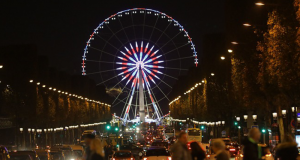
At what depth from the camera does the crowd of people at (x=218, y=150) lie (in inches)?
616

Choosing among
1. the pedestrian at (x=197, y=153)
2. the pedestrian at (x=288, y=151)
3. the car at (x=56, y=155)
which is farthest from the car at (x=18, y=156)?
the pedestrian at (x=288, y=151)

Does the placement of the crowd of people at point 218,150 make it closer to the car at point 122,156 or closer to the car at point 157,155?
the car at point 157,155

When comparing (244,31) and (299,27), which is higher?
(244,31)

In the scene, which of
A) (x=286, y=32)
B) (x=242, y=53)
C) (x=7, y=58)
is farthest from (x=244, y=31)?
(x=7, y=58)

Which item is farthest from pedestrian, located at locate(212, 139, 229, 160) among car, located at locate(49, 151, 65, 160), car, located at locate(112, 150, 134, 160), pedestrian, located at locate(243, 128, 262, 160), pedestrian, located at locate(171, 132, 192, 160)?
car, located at locate(112, 150, 134, 160)

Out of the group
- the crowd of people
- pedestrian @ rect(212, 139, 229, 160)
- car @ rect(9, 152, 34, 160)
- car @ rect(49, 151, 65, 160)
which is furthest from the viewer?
car @ rect(49, 151, 65, 160)

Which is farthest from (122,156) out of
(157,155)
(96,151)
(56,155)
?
(96,151)

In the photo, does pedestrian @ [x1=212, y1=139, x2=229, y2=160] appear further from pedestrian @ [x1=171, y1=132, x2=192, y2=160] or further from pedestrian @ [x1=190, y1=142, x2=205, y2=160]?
pedestrian @ [x1=190, y1=142, x2=205, y2=160]

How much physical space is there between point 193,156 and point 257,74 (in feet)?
104

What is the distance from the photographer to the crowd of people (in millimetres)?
15656

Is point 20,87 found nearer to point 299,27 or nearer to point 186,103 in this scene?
point 299,27

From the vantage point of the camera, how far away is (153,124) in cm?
16362

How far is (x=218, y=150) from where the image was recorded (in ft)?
51.9

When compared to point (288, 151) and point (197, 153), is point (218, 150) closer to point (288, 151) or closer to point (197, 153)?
point (288, 151)
